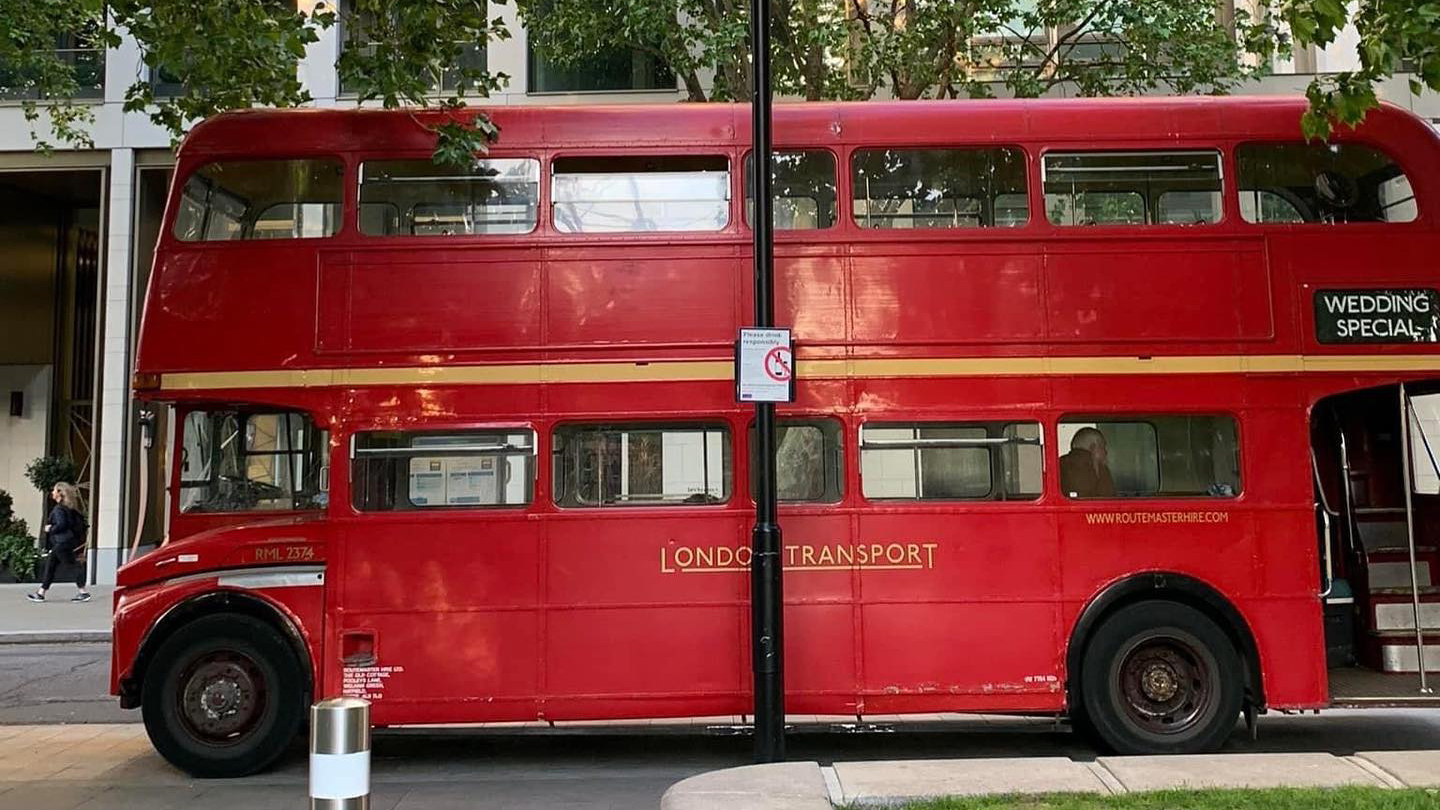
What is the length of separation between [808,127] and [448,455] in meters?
3.35

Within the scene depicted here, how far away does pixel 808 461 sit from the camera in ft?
23.7

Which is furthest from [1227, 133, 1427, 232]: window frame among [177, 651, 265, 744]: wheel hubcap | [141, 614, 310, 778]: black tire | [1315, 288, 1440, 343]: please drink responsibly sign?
[177, 651, 265, 744]: wheel hubcap

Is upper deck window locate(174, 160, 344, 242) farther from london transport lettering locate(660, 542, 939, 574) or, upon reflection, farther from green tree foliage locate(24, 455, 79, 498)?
green tree foliage locate(24, 455, 79, 498)

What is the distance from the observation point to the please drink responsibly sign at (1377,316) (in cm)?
709

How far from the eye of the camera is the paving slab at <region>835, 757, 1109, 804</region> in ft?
15.5

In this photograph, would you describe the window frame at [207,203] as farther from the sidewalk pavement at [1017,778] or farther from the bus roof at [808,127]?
the sidewalk pavement at [1017,778]

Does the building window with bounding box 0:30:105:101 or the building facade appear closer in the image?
the building facade

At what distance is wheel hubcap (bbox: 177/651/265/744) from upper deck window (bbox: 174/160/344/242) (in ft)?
9.63

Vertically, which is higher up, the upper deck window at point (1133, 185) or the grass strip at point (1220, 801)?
the upper deck window at point (1133, 185)

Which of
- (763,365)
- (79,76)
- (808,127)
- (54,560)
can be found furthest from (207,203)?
(79,76)

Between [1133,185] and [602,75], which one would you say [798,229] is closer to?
[1133,185]

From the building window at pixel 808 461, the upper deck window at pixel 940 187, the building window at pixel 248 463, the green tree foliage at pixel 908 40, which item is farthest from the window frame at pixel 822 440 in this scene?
the green tree foliage at pixel 908 40

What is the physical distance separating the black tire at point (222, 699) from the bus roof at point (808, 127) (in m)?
3.33

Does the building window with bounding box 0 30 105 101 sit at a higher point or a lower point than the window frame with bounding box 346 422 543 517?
higher
